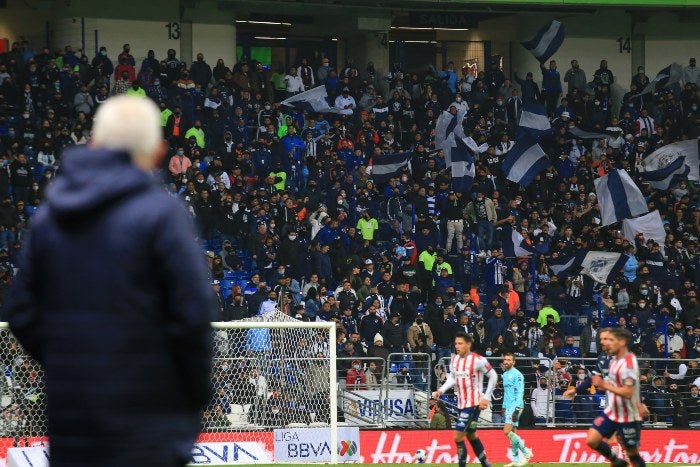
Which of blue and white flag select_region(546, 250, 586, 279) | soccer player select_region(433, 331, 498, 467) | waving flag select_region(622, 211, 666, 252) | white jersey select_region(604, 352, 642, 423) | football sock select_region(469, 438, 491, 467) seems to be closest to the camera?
white jersey select_region(604, 352, 642, 423)

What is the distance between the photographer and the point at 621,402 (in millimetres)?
13523

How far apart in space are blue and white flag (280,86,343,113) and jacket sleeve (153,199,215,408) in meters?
29.2

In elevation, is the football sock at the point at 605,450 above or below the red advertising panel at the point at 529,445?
A: above

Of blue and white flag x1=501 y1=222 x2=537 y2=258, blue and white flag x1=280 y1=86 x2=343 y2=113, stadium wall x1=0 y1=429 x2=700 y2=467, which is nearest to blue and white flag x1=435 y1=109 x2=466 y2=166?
blue and white flag x1=280 y1=86 x2=343 y2=113

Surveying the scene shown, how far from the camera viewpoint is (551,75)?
35.7 meters

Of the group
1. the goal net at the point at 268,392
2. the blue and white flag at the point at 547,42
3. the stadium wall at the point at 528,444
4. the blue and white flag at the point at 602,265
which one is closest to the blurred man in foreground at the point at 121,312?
the goal net at the point at 268,392

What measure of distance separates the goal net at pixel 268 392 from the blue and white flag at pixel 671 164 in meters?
16.0

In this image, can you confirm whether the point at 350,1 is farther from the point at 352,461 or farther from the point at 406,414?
the point at 352,461

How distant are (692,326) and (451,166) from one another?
6.93 metres

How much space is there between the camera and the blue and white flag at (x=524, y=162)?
3209 cm

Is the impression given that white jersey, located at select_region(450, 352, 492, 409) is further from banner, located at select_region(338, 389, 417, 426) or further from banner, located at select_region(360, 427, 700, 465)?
banner, located at select_region(338, 389, 417, 426)

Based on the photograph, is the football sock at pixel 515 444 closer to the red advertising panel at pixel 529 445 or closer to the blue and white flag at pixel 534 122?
the red advertising panel at pixel 529 445

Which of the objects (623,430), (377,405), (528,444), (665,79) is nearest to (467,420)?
(623,430)

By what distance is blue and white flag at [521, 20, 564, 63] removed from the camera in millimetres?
34719
